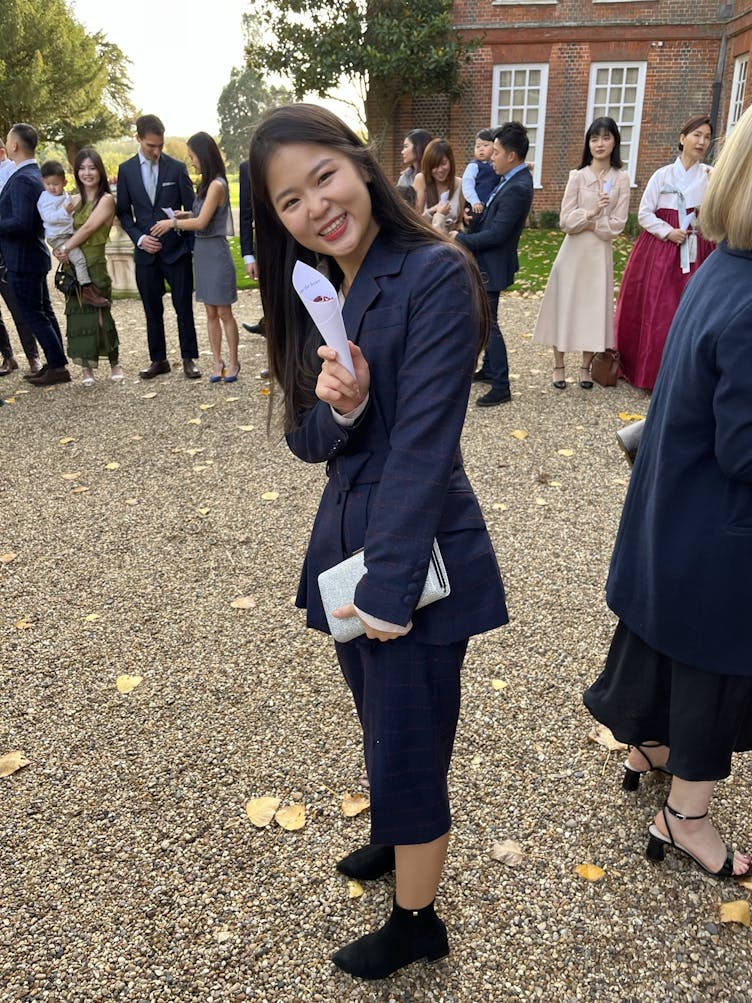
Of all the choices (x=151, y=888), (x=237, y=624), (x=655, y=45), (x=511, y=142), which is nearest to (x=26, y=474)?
(x=237, y=624)

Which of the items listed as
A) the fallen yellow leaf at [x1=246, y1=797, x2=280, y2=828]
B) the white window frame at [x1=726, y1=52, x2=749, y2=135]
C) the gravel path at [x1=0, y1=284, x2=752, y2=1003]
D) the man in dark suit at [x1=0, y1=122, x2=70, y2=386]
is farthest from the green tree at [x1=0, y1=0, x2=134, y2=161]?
the fallen yellow leaf at [x1=246, y1=797, x2=280, y2=828]

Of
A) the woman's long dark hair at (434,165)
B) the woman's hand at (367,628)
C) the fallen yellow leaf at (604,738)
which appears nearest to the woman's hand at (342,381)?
the woman's hand at (367,628)

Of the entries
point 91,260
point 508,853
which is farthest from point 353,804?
point 91,260

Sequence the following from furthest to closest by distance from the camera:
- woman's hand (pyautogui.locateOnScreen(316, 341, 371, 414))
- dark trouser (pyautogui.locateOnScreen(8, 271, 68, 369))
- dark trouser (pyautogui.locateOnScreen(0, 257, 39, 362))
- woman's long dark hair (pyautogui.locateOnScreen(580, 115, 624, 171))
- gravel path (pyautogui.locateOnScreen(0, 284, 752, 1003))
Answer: dark trouser (pyautogui.locateOnScreen(0, 257, 39, 362)), dark trouser (pyautogui.locateOnScreen(8, 271, 68, 369)), woman's long dark hair (pyautogui.locateOnScreen(580, 115, 624, 171)), gravel path (pyautogui.locateOnScreen(0, 284, 752, 1003)), woman's hand (pyautogui.locateOnScreen(316, 341, 371, 414))

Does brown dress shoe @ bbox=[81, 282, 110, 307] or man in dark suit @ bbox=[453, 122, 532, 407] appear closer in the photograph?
man in dark suit @ bbox=[453, 122, 532, 407]

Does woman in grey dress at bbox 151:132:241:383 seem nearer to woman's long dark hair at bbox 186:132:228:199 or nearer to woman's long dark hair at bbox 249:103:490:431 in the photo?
woman's long dark hair at bbox 186:132:228:199

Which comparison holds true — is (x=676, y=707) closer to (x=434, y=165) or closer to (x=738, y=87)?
(x=434, y=165)

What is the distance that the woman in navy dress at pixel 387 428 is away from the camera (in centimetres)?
141

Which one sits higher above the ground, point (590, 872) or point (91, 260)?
point (91, 260)

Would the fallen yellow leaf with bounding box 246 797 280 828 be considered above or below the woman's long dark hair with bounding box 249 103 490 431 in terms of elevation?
below

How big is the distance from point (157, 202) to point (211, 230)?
54 cm

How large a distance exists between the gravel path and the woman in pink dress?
1971mm

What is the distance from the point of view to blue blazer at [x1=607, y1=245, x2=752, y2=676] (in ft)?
5.28

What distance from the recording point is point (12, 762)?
8.96ft
